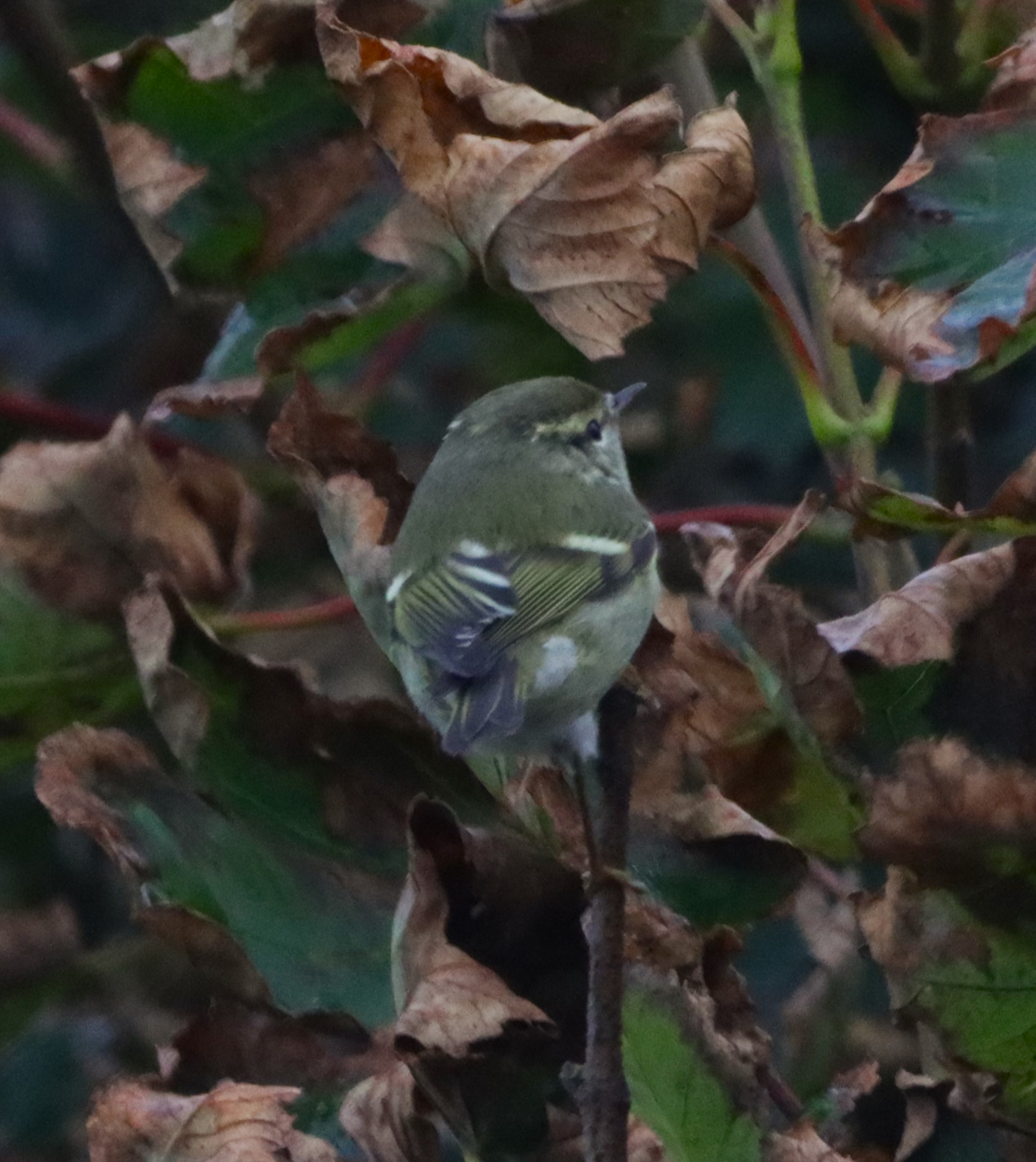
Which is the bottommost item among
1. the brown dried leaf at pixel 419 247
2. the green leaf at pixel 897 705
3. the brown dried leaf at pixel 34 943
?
the brown dried leaf at pixel 34 943

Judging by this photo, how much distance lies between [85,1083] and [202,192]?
0.85 meters

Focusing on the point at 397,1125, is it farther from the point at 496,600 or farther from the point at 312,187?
the point at 312,187

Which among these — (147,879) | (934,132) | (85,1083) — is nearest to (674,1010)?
(147,879)

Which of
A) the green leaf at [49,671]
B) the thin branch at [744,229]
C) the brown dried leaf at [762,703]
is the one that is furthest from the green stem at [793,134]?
the green leaf at [49,671]

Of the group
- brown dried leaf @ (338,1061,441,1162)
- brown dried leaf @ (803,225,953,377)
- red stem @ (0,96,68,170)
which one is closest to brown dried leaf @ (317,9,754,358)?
brown dried leaf @ (803,225,953,377)

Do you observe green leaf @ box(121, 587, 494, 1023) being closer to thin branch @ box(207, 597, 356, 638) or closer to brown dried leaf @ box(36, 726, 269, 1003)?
brown dried leaf @ box(36, 726, 269, 1003)

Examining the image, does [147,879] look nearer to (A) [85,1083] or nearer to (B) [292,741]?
(B) [292,741]

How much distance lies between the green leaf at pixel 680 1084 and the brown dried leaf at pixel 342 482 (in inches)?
13.3

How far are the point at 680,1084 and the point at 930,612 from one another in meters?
0.25

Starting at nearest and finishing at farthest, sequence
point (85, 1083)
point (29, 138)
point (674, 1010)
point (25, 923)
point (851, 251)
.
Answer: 1. point (674, 1010)
2. point (851, 251)
3. point (25, 923)
4. point (29, 138)
5. point (85, 1083)

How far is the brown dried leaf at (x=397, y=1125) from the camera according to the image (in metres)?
0.97

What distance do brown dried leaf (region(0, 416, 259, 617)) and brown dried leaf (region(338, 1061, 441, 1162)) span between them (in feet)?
1.33

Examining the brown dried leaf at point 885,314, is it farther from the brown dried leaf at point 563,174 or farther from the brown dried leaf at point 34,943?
the brown dried leaf at point 34,943

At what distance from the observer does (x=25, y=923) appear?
1.46 metres
